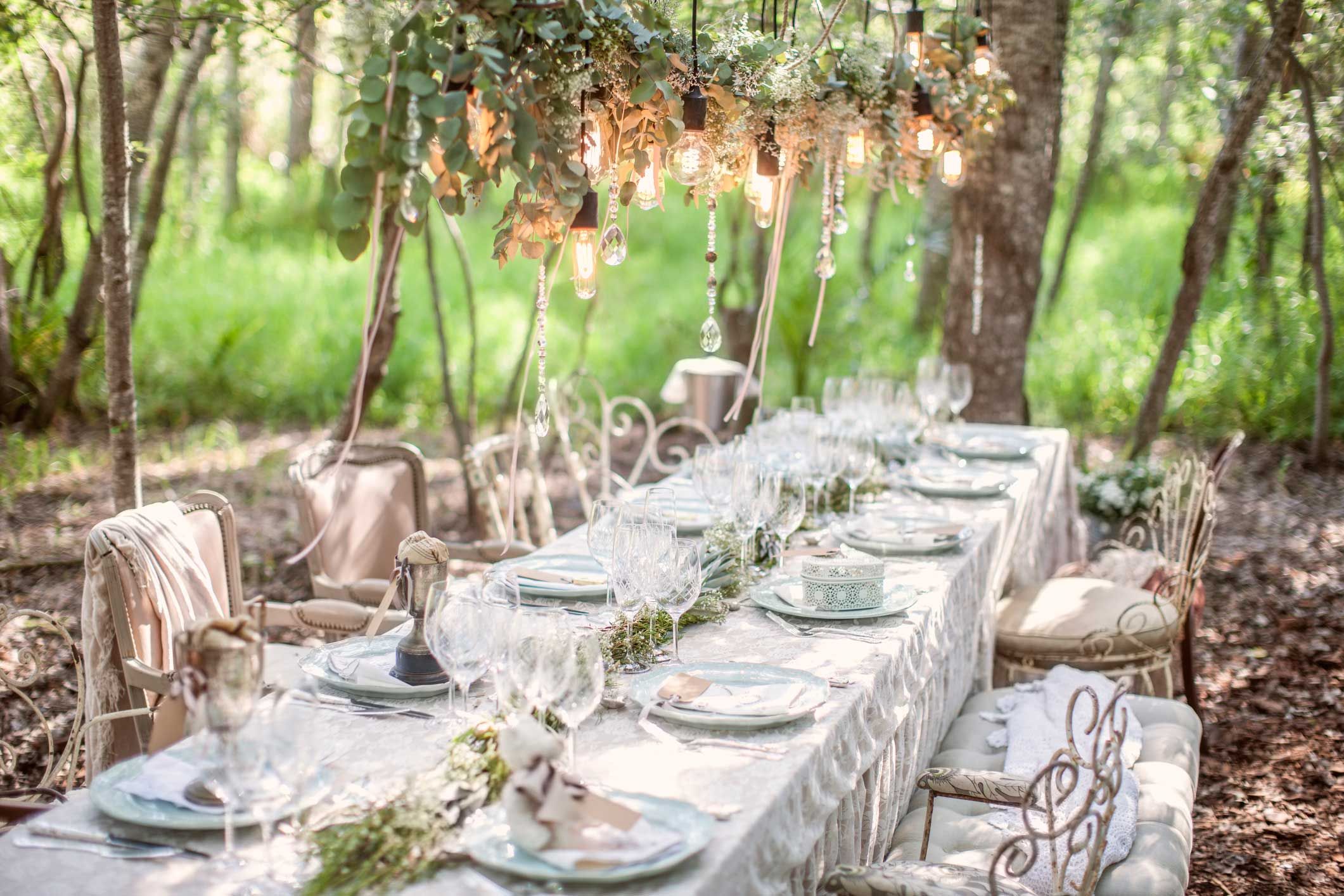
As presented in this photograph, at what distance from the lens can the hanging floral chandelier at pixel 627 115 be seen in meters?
1.99

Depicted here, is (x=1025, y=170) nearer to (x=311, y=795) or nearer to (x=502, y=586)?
(x=502, y=586)

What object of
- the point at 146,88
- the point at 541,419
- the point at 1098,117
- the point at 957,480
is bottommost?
the point at 957,480

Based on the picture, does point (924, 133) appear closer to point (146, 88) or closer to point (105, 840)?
point (105, 840)

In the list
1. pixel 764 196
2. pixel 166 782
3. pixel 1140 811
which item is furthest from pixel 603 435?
pixel 166 782

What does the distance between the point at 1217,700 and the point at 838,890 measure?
312cm

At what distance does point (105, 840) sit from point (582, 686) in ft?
2.24

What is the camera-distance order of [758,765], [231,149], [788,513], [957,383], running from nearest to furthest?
[758,765] → [788,513] → [957,383] → [231,149]

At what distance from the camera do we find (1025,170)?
18.5ft

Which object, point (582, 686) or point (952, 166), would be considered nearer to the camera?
point (582, 686)

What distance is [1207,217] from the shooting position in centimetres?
598

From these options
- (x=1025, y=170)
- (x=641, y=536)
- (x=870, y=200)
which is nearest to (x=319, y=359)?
(x=870, y=200)

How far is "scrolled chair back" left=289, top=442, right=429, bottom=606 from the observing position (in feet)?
11.4

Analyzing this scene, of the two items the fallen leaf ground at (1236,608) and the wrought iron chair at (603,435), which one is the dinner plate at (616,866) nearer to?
the wrought iron chair at (603,435)

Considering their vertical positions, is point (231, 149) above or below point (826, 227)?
above
